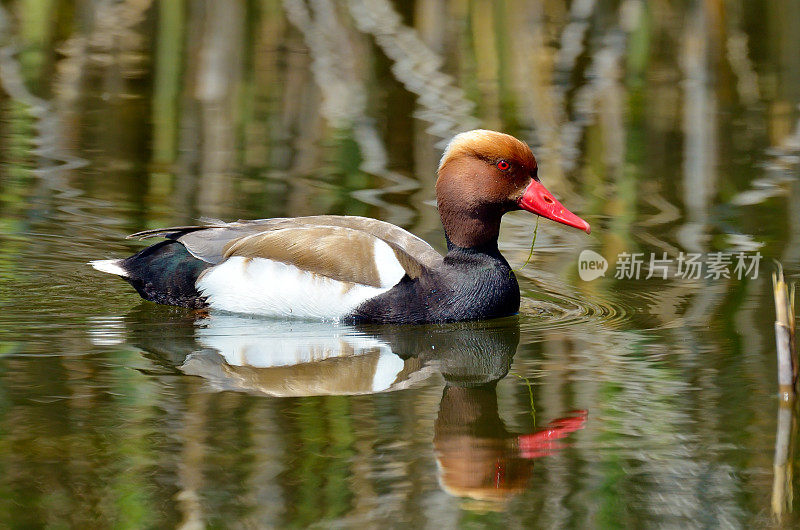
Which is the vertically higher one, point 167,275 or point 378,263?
point 378,263

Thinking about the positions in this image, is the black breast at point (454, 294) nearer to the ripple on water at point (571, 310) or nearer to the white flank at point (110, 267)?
the ripple on water at point (571, 310)

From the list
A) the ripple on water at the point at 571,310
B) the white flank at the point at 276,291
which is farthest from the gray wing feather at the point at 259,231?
the ripple on water at the point at 571,310

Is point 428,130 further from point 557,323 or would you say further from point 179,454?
point 179,454

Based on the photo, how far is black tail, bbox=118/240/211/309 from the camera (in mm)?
8094

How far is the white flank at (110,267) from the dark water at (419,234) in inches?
7.7

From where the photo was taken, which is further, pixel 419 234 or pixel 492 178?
pixel 419 234

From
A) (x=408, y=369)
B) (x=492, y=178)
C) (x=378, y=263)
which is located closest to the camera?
(x=408, y=369)

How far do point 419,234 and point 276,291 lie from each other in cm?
182

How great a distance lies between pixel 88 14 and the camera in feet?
56.7

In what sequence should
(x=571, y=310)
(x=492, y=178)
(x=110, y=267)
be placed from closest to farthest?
1. (x=492, y=178)
2. (x=571, y=310)
3. (x=110, y=267)

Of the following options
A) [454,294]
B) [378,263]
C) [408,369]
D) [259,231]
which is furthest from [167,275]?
[408,369]

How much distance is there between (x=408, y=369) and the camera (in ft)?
22.3

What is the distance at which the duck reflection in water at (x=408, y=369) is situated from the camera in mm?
5289

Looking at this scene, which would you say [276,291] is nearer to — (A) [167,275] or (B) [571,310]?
(A) [167,275]
